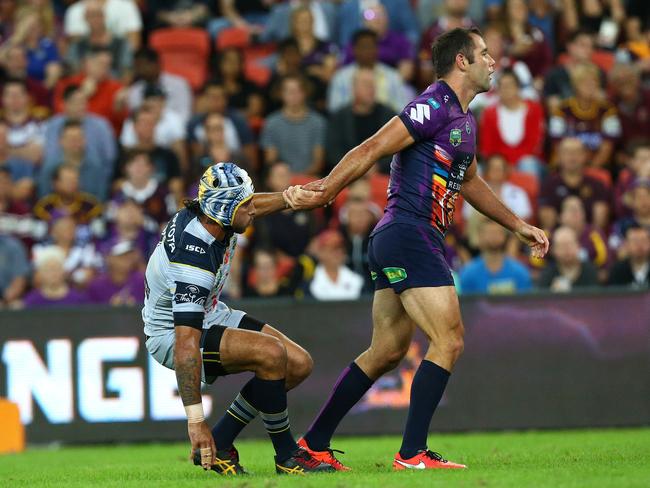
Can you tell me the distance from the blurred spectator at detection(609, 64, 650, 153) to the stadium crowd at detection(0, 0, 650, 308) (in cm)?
3

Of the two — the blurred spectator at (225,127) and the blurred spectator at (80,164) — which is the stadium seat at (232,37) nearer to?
the blurred spectator at (225,127)

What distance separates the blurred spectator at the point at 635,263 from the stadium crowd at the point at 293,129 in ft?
0.06

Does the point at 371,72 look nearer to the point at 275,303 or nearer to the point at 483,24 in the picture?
the point at 483,24

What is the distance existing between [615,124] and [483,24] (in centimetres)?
293

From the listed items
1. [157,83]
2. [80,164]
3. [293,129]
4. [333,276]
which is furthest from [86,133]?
[333,276]

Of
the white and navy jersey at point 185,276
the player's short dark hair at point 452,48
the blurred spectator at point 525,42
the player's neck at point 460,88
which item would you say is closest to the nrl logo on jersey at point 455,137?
the player's neck at point 460,88

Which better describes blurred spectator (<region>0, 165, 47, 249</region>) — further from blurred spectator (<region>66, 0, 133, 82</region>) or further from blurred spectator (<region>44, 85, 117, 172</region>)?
blurred spectator (<region>66, 0, 133, 82</region>)

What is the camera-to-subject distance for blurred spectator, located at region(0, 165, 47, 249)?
1617 cm

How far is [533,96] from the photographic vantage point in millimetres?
17156

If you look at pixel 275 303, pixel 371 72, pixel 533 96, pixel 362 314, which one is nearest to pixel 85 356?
pixel 275 303

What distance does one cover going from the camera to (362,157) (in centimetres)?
779

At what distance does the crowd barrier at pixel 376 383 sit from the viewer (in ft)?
41.4

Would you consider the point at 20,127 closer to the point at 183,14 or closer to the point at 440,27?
the point at 183,14

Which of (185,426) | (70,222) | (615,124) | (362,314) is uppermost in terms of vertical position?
(615,124)
